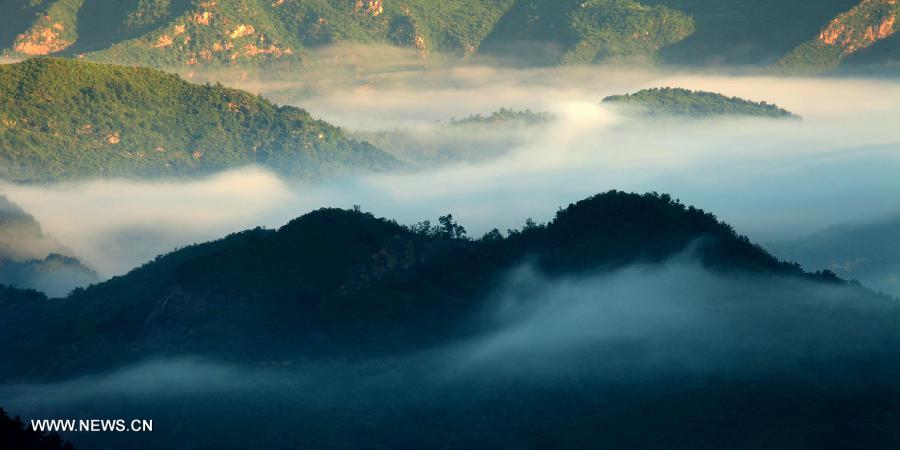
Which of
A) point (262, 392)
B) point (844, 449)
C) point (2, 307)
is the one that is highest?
point (2, 307)

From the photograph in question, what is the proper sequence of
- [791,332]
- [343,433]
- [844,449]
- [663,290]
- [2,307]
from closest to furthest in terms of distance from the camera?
[844,449] < [343,433] < [791,332] < [663,290] < [2,307]

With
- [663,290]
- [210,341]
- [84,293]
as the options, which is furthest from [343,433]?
[84,293]

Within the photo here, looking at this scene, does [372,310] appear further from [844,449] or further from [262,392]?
[844,449]

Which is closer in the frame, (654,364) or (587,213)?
(654,364)

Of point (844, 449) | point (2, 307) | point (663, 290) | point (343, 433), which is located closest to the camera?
point (844, 449)

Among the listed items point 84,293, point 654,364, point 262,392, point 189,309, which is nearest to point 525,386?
point 654,364

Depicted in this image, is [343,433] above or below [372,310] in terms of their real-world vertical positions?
below

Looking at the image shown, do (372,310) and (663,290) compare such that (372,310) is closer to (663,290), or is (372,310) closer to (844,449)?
(663,290)
